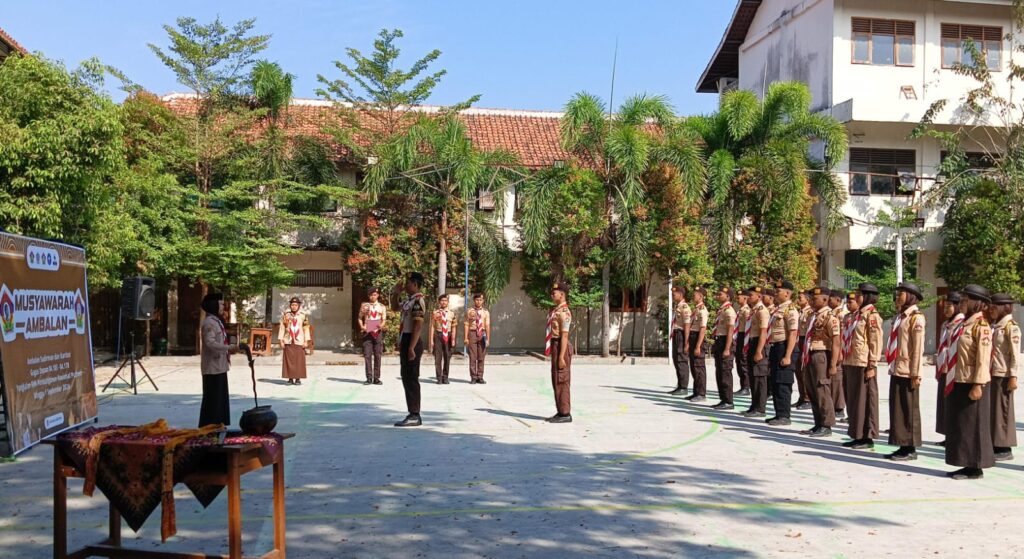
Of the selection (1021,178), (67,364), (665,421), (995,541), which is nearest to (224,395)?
(67,364)

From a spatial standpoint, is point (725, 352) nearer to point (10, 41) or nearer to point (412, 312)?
point (412, 312)

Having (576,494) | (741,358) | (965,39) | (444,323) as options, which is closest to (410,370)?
(576,494)

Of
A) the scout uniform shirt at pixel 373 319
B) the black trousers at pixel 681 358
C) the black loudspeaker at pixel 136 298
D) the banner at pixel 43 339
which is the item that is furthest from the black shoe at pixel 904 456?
→ the black loudspeaker at pixel 136 298

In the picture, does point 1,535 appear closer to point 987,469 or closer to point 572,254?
point 987,469

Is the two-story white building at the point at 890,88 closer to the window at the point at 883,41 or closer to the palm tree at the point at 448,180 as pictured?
the window at the point at 883,41

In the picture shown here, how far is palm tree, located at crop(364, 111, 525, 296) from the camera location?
22.2 m

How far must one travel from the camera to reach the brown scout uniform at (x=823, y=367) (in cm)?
1040

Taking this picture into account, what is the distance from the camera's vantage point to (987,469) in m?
8.49

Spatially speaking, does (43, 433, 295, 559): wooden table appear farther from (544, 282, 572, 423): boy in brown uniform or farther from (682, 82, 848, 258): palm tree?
(682, 82, 848, 258): palm tree

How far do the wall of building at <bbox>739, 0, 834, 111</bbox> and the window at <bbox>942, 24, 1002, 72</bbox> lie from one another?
353cm

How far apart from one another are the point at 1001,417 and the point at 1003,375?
21.6 inches

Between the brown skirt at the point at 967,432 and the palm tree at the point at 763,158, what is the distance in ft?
47.1

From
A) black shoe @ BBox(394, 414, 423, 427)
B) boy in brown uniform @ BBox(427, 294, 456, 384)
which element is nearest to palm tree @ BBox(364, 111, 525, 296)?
boy in brown uniform @ BBox(427, 294, 456, 384)

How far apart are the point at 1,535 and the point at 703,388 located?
10.2 metres
